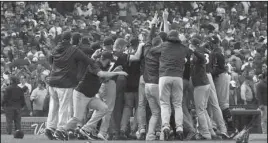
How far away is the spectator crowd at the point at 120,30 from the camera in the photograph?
976 inches

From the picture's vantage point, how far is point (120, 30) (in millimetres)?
31234

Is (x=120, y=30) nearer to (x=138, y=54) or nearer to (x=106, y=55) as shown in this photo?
(x=138, y=54)

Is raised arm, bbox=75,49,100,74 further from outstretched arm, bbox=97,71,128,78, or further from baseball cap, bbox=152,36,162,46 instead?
baseball cap, bbox=152,36,162,46

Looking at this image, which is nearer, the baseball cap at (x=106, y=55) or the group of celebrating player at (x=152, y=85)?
the group of celebrating player at (x=152, y=85)

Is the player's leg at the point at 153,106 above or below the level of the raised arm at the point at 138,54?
below

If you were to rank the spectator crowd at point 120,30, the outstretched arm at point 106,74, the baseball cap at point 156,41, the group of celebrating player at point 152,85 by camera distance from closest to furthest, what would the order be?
the outstretched arm at point 106,74 < the group of celebrating player at point 152,85 < the baseball cap at point 156,41 < the spectator crowd at point 120,30

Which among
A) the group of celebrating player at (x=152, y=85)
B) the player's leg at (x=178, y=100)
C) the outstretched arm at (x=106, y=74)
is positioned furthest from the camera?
the group of celebrating player at (x=152, y=85)

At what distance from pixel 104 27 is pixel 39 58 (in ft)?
17.5

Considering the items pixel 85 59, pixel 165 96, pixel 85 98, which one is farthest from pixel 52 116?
pixel 165 96

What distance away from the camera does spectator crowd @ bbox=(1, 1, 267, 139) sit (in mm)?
24781

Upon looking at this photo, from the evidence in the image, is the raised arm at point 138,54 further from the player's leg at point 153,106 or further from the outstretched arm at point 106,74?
the outstretched arm at point 106,74

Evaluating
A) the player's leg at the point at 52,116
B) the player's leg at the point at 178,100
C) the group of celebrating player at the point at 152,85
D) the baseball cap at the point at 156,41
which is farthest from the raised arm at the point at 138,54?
the player's leg at the point at 52,116

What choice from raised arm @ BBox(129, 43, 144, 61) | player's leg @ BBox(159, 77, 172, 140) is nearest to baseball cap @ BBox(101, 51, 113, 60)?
raised arm @ BBox(129, 43, 144, 61)

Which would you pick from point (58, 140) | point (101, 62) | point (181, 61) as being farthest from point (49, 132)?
point (181, 61)
